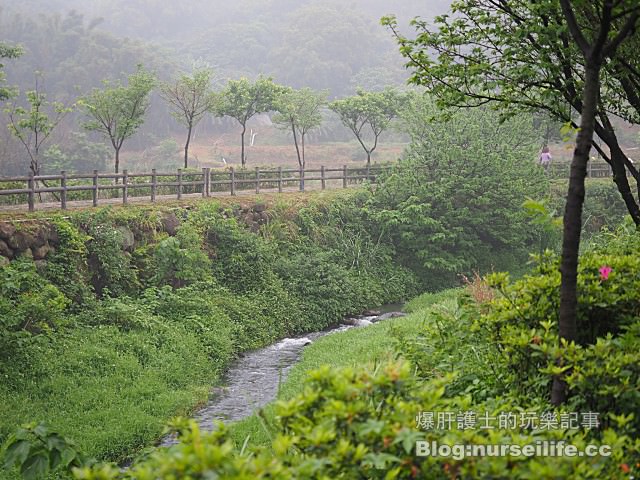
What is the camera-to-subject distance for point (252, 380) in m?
12.9

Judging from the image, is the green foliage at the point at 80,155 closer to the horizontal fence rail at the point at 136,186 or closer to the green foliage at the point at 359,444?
the horizontal fence rail at the point at 136,186

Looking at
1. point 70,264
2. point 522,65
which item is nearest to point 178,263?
point 70,264

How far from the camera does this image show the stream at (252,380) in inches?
427

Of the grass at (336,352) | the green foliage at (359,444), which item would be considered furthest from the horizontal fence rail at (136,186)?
the green foliage at (359,444)

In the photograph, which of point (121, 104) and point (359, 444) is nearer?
point (359, 444)

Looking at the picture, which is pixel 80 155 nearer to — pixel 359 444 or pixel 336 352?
pixel 336 352

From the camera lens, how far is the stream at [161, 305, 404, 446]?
35.6 feet

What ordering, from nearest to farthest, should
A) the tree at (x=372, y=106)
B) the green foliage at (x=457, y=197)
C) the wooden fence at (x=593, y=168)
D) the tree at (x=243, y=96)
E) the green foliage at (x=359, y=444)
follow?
1. the green foliage at (x=359, y=444)
2. the green foliage at (x=457, y=197)
3. the tree at (x=243, y=96)
4. the wooden fence at (x=593, y=168)
5. the tree at (x=372, y=106)

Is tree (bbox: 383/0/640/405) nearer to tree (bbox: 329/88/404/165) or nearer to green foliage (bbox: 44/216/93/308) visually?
green foliage (bbox: 44/216/93/308)

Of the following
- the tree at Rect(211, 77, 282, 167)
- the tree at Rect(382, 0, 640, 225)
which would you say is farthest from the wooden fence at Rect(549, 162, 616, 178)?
the tree at Rect(382, 0, 640, 225)

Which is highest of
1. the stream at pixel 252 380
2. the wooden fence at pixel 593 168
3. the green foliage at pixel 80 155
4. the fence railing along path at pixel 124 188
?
the green foliage at pixel 80 155

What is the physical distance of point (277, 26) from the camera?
8381 cm

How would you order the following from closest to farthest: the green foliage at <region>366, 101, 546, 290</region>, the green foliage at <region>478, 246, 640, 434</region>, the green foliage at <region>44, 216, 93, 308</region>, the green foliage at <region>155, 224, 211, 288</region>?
1. the green foliage at <region>478, 246, 640, 434</region>
2. the green foliage at <region>44, 216, 93, 308</region>
3. the green foliage at <region>155, 224, 211, 288</region>
4. the green foliage at <region>366, 101, 546, 290</region>

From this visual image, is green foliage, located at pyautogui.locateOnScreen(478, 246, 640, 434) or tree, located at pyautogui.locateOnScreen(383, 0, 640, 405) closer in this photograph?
green foliage, located at pyautogui.locateOnScreen(478, 246, 640, 434)
